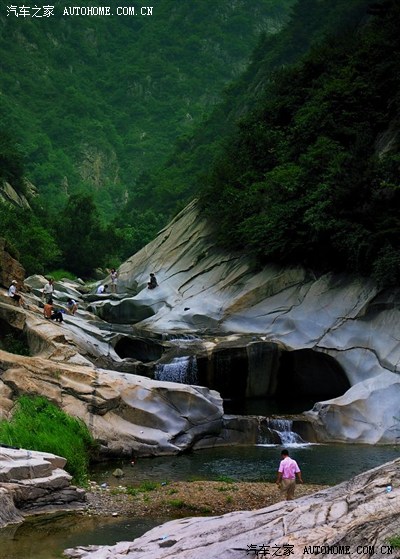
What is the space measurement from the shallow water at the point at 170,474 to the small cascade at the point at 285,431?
44 cm

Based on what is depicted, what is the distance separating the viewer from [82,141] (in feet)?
373

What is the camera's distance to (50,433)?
64.6 feet

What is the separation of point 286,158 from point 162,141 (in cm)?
7857

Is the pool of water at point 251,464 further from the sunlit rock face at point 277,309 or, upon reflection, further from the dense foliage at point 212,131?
the dense foliage at point 212,131

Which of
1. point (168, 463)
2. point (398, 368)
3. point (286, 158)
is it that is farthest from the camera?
point (286, 158)

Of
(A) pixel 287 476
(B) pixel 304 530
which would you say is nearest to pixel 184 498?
(A) pixel 287 476

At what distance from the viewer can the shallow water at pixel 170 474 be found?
14.4 m

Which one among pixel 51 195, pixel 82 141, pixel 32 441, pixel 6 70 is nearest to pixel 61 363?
pixel 32 441

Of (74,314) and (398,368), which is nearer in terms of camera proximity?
(398,368)

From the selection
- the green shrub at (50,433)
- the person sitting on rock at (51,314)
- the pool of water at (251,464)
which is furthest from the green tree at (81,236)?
the green shrub at (50,433)

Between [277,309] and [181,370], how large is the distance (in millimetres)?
5855

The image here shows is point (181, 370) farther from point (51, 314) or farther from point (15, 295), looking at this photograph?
point (15, 295)

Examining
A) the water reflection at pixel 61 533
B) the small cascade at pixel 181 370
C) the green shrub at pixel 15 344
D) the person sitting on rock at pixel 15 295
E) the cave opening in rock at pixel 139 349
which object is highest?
the person sitting on rock at pixel 15 295

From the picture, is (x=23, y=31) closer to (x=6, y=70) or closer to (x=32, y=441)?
(x=6, y=70)
